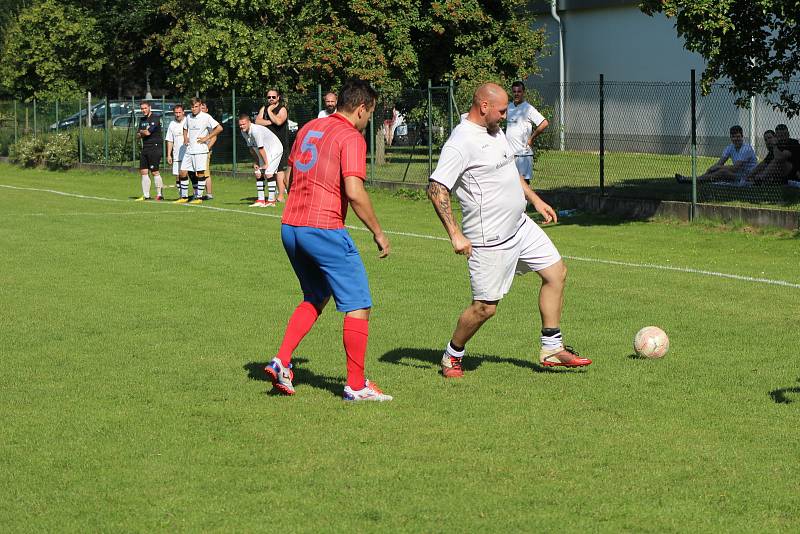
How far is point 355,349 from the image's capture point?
7.44 m

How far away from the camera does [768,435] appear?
21.5 feet

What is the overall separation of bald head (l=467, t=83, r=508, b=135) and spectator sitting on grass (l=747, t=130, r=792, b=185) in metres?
12.6

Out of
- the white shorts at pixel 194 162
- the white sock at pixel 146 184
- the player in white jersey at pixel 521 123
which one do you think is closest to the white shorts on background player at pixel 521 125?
the player in white jersey at pixel 521 123

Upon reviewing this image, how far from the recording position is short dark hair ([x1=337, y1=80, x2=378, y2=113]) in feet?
24.1

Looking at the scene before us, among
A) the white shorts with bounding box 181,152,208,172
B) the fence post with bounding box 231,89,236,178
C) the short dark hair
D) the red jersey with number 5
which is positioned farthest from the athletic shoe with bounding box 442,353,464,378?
the fence post with bounding box 231,89,236,178

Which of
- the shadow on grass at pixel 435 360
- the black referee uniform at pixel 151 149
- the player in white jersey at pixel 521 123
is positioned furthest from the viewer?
the black referee uniform at pixel 151 149

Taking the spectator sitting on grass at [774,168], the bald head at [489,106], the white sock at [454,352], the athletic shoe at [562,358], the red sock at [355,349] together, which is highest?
the bald head at [489,106]

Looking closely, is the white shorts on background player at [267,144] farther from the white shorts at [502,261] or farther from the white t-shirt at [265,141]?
the white shorts at [502,261]

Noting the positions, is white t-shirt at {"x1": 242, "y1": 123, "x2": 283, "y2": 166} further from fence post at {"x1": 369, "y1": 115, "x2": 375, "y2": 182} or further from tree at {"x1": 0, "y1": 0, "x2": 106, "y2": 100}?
tree at {"x1": 0, "y1": 0, "x2": 106, "y2": 100}

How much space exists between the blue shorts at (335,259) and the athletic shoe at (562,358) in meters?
1.54

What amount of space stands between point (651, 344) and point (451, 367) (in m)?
A: 1.47

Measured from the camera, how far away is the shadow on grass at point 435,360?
848cm

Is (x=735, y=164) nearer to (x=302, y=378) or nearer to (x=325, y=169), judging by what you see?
(x=302, y=378)

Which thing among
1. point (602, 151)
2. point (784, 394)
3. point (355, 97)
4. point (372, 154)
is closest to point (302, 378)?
point (355, 97)
